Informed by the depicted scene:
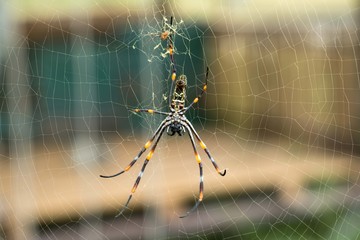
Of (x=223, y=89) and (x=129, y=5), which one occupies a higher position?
(x=129, y=5)

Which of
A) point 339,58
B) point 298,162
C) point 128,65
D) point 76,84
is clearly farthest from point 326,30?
point 76,84

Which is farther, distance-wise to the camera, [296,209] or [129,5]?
[296,209]

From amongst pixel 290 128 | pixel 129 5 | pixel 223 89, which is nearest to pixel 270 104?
pixel 290 128

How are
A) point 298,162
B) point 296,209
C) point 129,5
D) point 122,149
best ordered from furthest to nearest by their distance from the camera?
point 298,162 < point 296,209 < point 122,149 < point 129,5

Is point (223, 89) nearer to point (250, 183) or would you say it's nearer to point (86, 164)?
point (250, 183)

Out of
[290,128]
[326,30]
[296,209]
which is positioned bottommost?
[296,209]

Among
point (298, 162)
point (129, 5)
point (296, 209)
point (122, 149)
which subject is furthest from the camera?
point (298, 162)
